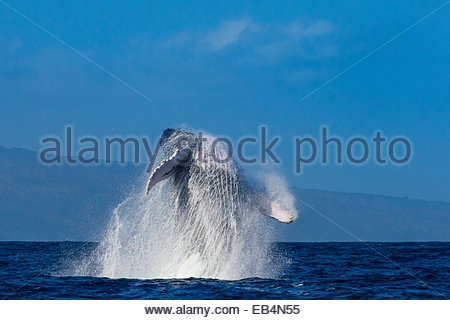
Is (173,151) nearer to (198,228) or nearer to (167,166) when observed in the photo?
(167,166)

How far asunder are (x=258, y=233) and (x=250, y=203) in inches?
38.5

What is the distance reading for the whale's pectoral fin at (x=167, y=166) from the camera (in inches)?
578

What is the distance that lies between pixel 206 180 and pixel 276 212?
5.82 feet

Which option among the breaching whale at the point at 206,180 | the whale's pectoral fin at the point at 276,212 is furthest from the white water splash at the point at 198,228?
the whale's pectoral fin at the point at 276,212

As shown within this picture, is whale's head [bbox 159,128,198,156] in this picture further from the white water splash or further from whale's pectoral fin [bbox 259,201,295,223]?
whale's pectoral fin [bbox 259,201,295,223]

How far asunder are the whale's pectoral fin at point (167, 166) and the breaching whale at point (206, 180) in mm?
23

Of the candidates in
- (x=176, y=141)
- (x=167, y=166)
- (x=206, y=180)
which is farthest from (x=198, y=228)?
(x=176, y=141)

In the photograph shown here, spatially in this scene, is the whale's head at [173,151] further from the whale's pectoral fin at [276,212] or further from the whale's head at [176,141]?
the whale's pectoral fin at [276,212]

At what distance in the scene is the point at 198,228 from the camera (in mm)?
15719

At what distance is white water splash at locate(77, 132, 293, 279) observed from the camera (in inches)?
612

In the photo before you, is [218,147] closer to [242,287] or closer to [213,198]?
[213,198]

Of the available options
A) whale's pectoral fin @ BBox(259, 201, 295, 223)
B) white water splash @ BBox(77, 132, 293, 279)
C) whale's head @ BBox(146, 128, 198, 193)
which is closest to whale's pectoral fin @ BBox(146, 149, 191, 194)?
whale's head @ BBox(146, 128, 198, 193)

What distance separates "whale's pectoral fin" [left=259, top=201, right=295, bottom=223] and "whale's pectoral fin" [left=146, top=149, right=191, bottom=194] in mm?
2105

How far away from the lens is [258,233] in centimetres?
1612
